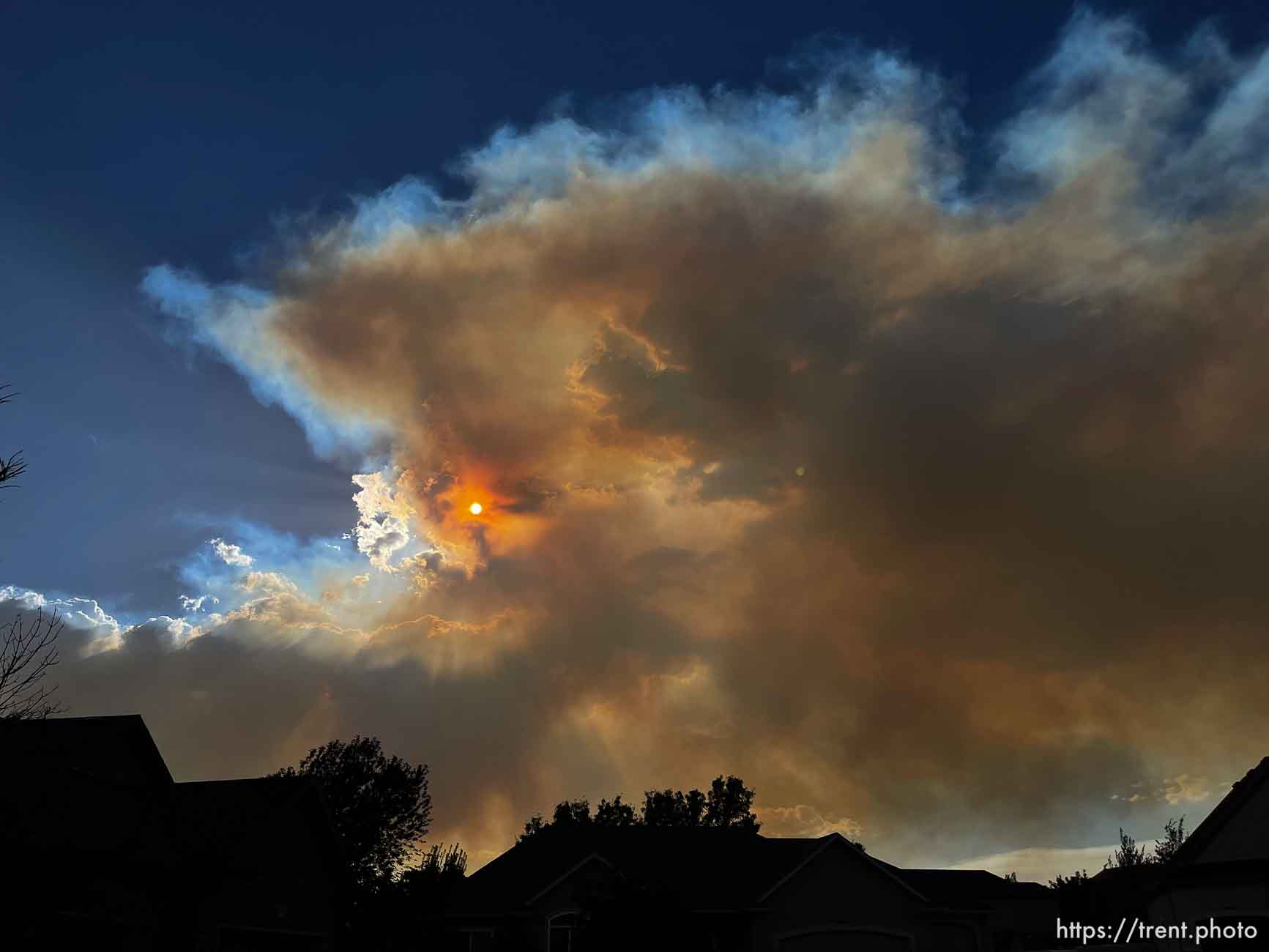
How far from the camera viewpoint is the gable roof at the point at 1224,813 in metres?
27.5

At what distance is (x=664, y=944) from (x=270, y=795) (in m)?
15.8

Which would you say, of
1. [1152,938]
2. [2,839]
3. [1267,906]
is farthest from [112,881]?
[1267,906]

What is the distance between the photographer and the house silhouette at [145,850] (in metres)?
25.8

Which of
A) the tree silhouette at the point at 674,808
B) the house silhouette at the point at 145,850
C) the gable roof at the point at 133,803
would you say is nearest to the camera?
the house silhouette at the point at 145,850

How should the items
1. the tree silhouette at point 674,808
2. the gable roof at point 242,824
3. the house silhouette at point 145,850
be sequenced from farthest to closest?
the tree silhouette at point 674,808 → the gable roof at point 242,824 → the house silhouette at point 145,850

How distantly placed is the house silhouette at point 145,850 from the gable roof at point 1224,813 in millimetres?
29923

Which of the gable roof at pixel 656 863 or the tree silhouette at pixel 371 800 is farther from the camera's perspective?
the tree silhouette at pixel 371 800

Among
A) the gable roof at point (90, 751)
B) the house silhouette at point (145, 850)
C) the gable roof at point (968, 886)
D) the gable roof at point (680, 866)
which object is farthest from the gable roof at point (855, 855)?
the gable roof at point (90, 751)

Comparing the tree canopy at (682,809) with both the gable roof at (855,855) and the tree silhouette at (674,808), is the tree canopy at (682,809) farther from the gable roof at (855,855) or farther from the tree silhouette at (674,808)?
the gable roof at (855,855)

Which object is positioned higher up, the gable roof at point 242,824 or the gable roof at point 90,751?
the gable roof at point 90,751

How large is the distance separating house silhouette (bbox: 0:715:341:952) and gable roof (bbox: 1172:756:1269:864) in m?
29.9

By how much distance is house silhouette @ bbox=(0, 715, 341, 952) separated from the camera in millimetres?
25750

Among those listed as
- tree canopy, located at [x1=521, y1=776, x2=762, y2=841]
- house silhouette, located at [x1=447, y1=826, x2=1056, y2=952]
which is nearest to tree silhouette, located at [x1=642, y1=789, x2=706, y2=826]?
tree canopy, located at [x1=521, y1=776, x2=762, y2=841]

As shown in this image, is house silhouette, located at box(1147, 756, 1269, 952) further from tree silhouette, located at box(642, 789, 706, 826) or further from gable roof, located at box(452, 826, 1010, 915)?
tree silhouette, located at box(642, 789, 706, 826)
